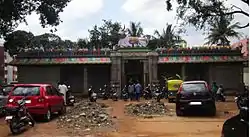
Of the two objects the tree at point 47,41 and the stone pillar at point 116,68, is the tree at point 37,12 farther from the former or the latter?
the tree at point 47,41

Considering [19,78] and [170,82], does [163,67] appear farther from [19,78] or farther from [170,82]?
[19,78]

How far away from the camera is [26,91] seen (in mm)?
13641

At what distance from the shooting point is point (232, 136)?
4.77 m

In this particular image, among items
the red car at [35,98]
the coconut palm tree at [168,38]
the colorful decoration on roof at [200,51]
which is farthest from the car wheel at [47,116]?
the coconut palm tree at [168,38]

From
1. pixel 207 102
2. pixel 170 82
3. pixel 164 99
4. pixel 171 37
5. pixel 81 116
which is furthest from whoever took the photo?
pixel 171 37

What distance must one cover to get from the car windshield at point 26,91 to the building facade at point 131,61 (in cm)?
1718

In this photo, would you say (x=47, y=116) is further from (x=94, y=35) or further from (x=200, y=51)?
(x=94, y=35)

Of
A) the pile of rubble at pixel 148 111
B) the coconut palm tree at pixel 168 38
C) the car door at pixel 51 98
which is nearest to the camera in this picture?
the car door at pixel 51 98

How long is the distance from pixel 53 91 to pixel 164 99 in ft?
46.8

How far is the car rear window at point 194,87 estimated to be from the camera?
16.0 meters

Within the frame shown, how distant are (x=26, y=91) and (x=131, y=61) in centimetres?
1955

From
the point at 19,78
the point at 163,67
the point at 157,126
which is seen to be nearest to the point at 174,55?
the point at 163,67

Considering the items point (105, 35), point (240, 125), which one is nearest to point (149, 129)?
point (240, 125)


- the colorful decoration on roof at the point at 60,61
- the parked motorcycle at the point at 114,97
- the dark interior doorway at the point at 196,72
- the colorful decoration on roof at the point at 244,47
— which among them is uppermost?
the colorful decoration on roof at the point at 244,47
